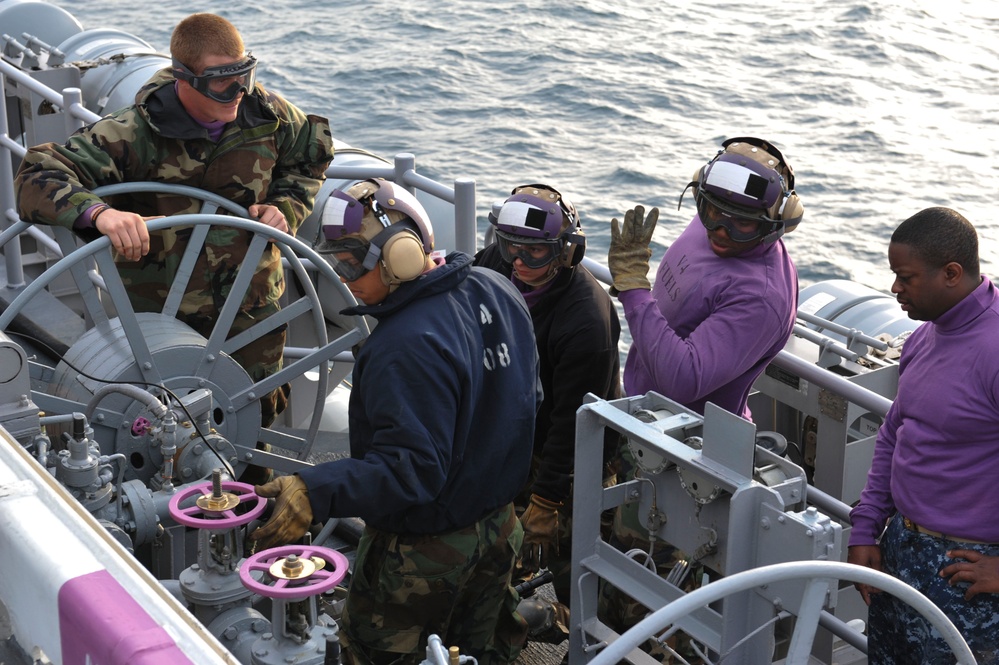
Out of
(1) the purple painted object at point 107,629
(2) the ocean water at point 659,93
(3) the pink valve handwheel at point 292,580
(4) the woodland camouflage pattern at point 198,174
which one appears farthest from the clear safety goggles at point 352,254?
(2) the ocean water at point 659,93

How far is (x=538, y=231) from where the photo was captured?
377 cm

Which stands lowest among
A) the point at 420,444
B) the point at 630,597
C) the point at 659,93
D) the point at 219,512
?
the point at 659,93

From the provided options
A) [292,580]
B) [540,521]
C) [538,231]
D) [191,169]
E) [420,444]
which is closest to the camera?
[292,580]

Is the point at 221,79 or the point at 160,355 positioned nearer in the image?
the point at 160,355

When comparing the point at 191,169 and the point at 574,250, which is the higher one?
the point at 191,169

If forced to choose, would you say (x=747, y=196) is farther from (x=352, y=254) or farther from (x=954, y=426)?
(x=352, y=254)

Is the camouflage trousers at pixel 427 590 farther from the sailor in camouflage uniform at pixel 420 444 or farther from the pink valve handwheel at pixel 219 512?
the pink valve handwheel at pixel 219 512

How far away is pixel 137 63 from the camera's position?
7309 millimetres

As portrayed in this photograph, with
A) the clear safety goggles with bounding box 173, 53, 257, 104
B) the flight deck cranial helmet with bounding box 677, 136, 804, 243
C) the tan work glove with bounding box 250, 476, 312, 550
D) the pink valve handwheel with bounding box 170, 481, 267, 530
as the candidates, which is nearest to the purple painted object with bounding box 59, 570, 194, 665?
the tan work glove with bounding box 250, 476, 312, 550

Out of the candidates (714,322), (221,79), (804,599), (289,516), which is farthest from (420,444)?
(221,79)

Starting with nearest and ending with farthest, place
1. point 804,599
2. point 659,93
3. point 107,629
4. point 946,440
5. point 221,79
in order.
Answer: point 107,629, point 804,599, point 946,440, point 221,79, point 659,93

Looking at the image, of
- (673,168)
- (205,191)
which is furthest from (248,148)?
(673,168)

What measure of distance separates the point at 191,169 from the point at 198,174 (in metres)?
0.03

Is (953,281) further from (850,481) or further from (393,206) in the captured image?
(850,481)
